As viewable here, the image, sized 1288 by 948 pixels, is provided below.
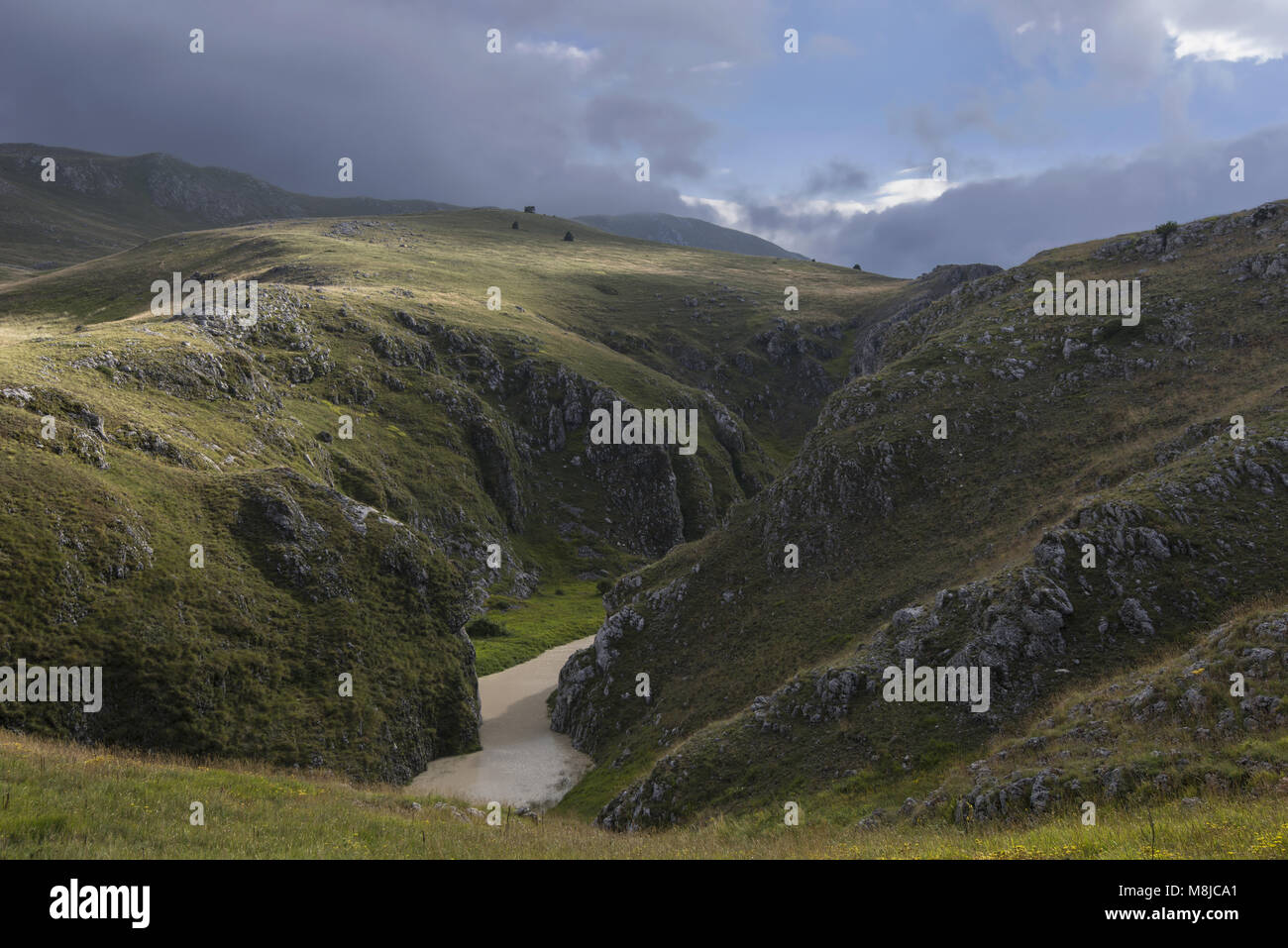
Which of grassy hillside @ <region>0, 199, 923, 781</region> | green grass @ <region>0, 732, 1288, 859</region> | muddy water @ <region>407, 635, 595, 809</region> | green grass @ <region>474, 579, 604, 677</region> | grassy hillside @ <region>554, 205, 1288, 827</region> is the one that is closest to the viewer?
green grass @ <region>0, 732, 1288, 859</region>

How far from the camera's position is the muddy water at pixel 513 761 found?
46.8 m

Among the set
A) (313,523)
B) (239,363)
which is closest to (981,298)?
(313,523)

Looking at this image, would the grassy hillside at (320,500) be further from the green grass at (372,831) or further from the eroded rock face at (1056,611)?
the eroded rock face at (1056,611)

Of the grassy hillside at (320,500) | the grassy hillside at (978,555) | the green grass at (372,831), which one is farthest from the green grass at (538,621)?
the green grass at (372,831)

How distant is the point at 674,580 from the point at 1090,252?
6505 centimetres

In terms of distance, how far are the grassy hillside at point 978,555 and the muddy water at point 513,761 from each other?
2.74 meters

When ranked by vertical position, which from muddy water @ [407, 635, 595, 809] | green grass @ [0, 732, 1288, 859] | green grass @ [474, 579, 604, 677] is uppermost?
green grass @ [0, 732, 1288, 859]

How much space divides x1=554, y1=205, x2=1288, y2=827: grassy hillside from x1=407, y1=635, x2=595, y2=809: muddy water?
2.74 m

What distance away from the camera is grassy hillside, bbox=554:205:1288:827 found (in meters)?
31.5

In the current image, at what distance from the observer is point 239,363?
83188mm

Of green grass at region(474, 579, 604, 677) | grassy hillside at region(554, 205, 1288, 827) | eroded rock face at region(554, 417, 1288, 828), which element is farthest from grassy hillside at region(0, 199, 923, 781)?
eroded rock face at region(554, 417, 1288, 828)

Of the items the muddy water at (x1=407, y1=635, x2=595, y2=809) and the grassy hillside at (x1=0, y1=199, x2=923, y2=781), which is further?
the muddy water at (x1=407, y1=635, x2=595, y2=809)

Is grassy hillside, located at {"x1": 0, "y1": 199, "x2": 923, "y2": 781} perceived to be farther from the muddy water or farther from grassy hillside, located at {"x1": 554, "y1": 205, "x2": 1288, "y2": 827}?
grassy hillside, located at {"x1": 554, "y1": 205, "x2": 1288, "y2": 827}

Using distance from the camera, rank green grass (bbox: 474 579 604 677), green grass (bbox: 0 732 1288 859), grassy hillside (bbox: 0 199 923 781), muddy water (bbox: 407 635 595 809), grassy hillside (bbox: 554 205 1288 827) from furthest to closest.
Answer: green grass (bbox: 474 579 604 677) < muddy water (bbox: 407 635 595 809) < grassy hillside (bbox: 0 199 923 781) < grassy hillside (bbox: 554 205 1288 827) < green grass (bbox: 0 732 1288 859)
